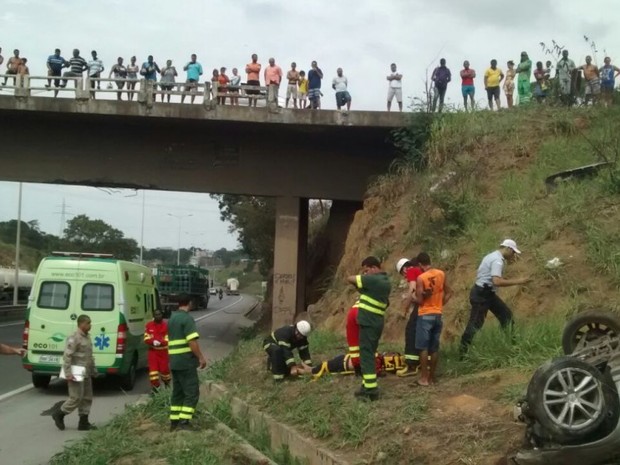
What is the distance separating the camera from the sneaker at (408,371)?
868 cm

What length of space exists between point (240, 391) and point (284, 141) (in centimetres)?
1263

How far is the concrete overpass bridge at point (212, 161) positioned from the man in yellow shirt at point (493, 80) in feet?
11.1

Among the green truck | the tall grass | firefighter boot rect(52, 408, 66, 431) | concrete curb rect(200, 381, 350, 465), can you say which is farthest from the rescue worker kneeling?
the green truck

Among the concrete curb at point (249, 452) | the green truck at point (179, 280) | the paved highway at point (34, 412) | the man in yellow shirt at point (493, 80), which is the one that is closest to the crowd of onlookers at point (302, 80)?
the man in yellow shirt at point (493, 80)

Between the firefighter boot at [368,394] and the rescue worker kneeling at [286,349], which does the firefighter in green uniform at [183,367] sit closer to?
the rescue worker kneeling at [286,349]

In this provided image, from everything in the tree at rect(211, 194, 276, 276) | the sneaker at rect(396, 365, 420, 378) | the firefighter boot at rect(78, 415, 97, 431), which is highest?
the tree at rect(211, 194, 276, 276)

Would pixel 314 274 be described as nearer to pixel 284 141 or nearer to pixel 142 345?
pixel 284 141

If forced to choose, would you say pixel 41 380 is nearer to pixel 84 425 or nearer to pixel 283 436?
pixel 84 425

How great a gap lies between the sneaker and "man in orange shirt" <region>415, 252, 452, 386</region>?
0.56 m

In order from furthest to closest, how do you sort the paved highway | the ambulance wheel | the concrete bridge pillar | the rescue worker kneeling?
the concrete bridge pillar < the ambulance wheel < the rescue worker kneeling < the paved highway

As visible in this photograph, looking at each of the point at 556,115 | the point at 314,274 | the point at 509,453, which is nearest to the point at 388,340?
the point at 509,453

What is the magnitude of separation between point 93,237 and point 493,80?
76.5 meters

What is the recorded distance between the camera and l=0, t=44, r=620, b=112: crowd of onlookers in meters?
17.5

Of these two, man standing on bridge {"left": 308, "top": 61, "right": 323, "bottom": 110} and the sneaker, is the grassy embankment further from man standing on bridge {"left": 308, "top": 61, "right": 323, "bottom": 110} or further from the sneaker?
man standing on bridge {"left": 308, "top": 61, "right": 323, "bottom": 110}
